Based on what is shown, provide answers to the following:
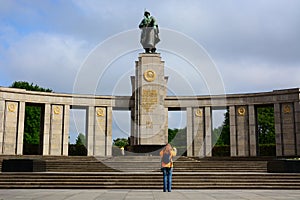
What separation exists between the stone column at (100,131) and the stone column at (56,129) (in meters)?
3.26

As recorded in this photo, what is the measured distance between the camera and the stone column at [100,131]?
34.0 metres

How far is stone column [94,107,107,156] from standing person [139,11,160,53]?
7857 mm

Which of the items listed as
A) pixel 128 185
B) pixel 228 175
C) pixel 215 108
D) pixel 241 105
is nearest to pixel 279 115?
pixel 241 105

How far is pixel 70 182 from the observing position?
15.1 meters

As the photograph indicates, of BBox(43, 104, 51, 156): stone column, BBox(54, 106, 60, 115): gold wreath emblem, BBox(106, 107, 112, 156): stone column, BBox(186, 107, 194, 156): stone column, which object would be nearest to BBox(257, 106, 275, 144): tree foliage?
BBox(186, 107, 194, 156): stone column

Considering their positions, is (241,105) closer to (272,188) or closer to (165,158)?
(272,188)

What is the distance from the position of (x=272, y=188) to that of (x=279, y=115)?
18.5 metres

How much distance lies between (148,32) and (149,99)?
5923 millimetres

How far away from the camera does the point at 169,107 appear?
35.3 m

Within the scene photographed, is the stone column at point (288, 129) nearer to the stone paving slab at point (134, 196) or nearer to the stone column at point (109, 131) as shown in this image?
the stone column at point (109, 131)

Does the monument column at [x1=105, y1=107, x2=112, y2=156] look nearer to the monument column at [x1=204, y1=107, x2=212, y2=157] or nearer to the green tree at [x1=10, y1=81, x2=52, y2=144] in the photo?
the monument column at [x1=204, y1=107, x2=212, y2=157]

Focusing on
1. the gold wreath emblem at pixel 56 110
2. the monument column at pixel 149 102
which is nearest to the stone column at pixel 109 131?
the monument column at pixel 149 102

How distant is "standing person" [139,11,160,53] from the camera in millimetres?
31094

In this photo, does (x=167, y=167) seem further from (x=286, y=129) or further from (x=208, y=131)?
(x=208, y=131)
